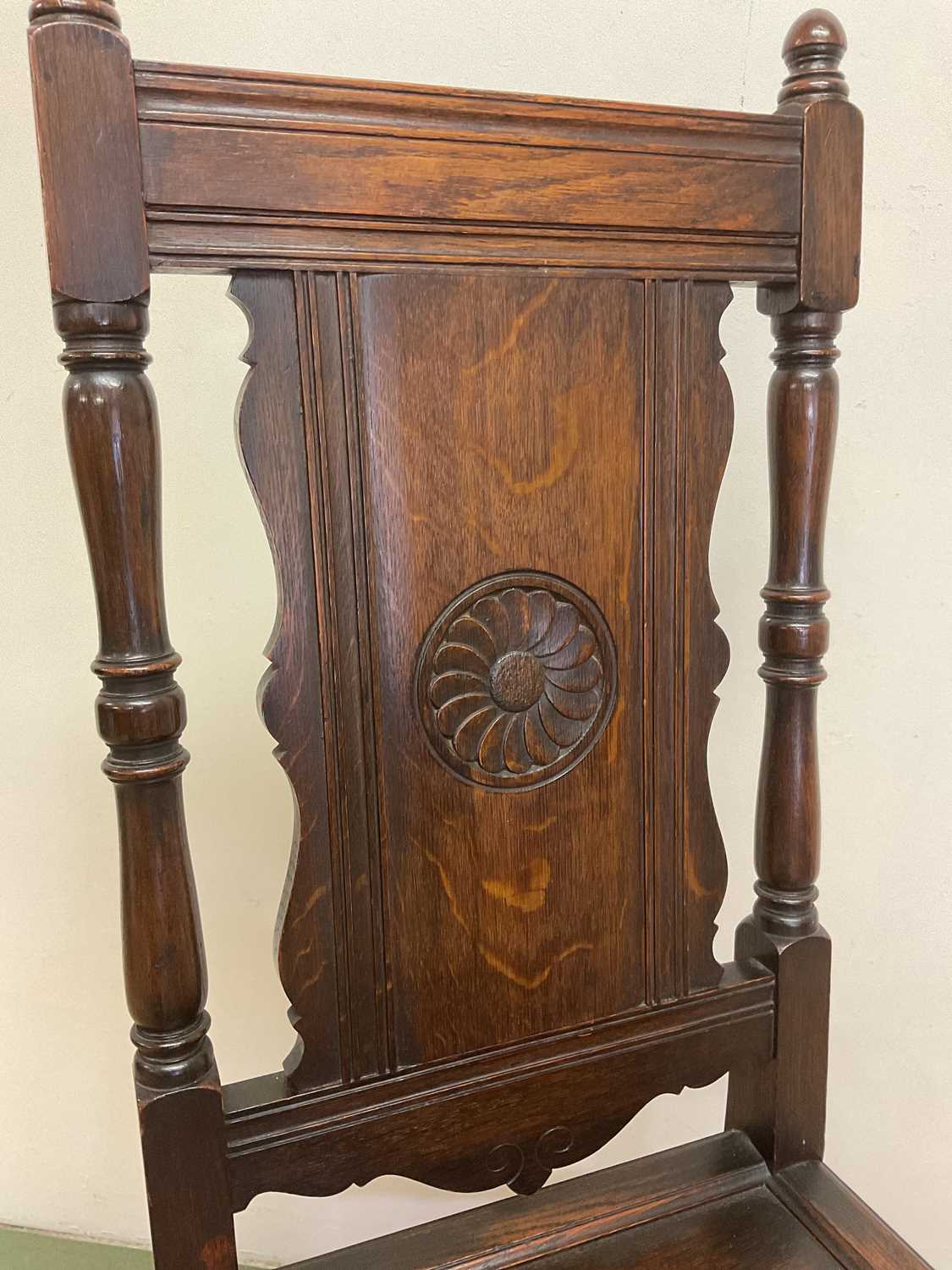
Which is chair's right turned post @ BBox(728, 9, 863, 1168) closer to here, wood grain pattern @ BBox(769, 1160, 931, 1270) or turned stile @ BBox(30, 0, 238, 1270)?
wood grain pattern @ BBox(769, 1160, 931, 1270)

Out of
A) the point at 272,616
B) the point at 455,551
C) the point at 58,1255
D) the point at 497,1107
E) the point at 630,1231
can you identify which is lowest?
the point at 58,1255

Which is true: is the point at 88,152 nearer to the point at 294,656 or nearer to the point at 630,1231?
the point at 294,656

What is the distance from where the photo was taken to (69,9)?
0.49m

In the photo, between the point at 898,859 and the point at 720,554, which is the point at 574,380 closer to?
the point at 720,554

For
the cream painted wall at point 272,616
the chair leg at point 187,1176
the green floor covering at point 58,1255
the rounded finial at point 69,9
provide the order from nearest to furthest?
the rounded finial at point 69,9
the chair leg at point 187,1176
the cream painted wall at point 272,616
the green floor covering at point 58,1255

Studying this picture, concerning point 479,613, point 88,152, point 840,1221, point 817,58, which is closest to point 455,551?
point 479,613

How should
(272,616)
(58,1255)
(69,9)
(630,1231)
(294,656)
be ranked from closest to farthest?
(69,9), (294,656), (630,1231), (272,616), (58,1255)

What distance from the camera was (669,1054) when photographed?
2.38 ft

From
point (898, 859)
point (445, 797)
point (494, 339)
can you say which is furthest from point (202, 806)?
point (898, 859)

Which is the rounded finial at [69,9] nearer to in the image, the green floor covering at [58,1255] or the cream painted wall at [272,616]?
the cream painted wall at [272,616]

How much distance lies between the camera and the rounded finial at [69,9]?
0.49 metres

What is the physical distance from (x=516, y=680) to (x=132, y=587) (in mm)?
240

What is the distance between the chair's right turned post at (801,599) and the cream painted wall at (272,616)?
0.34 metres

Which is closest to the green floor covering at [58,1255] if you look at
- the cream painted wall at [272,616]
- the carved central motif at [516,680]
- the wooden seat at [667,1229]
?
→ the cream painted wall at [272,616]
